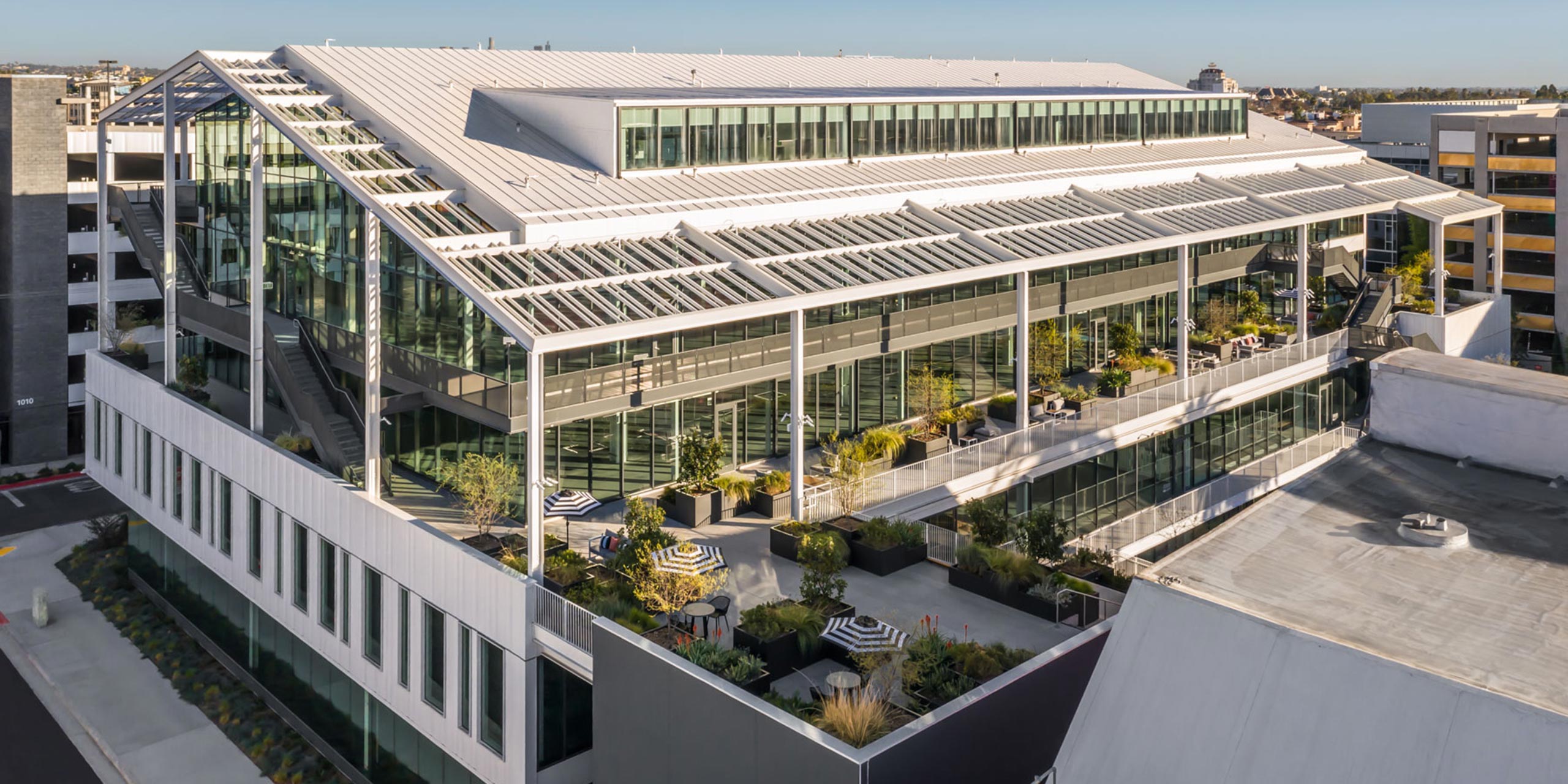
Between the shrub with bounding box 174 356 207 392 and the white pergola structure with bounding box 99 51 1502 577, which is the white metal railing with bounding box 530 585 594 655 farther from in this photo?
the shrub with bounding box 174 356 207 392

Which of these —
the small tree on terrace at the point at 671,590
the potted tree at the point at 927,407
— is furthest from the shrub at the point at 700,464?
the small tree on terrace at the point at 671,590

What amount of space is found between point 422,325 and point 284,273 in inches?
258

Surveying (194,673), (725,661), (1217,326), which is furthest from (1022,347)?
(194,673)

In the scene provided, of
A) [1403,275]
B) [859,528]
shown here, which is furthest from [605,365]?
[1403,275]

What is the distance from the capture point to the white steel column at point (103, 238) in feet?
126

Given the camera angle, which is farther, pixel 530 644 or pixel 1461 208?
pixel 1461 208

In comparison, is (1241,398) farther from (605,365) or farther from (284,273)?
(284,273)

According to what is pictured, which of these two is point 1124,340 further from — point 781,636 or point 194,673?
point 194,673

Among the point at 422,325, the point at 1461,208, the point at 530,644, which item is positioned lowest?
the point at 530,644

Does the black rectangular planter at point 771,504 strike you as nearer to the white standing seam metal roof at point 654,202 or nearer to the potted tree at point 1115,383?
the white standing seam metal roof at point 654,202

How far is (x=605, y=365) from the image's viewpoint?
30.5 meters

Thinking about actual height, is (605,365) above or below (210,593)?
above

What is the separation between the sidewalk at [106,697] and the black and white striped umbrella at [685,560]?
13.1m

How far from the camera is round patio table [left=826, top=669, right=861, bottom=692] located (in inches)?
758
